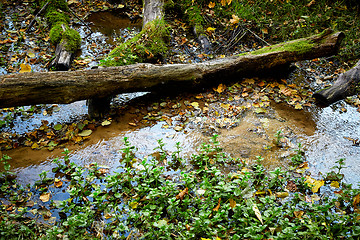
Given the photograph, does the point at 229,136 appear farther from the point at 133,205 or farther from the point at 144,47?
the point at 144,47

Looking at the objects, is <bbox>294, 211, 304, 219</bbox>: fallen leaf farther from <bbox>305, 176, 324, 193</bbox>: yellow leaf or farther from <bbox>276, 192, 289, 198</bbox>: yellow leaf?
<bbox>305, 176, 324, 193</bbox>: yellow leaf

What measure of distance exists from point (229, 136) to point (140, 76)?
1.77 m

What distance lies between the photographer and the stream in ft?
11.6

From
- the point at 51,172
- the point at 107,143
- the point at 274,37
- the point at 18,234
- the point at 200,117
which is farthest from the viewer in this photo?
the point at 274,37

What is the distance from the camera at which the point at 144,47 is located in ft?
17.1

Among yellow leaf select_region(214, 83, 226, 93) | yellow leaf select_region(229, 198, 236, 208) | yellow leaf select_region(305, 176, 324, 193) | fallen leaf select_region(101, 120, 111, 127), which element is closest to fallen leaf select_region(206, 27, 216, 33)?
yellow leaf select_region(214, 83, 226, 93)

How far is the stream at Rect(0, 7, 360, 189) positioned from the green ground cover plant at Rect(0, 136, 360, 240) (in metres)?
0.20

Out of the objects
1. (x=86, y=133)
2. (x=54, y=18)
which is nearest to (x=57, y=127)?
(x=86, y=133)

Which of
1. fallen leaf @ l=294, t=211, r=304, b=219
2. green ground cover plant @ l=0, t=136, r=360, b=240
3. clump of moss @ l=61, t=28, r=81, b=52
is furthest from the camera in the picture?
clump of moss @ l=61, t=28, r=81, b=52

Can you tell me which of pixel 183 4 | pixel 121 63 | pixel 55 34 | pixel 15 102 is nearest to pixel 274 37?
pixel 183 4

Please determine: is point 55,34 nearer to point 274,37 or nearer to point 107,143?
point 107,143

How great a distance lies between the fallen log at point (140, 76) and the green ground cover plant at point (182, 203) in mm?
980

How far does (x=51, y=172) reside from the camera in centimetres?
334

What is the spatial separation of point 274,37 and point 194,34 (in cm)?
205
